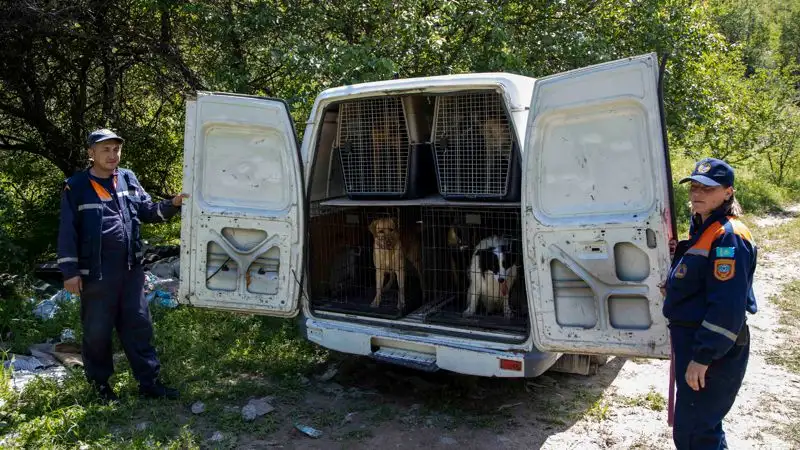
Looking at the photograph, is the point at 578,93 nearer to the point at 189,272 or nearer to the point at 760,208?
the point at 189,272

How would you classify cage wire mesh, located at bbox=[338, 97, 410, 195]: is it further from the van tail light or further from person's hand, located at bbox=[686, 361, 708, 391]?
person's hand, located at bbox=[686, 361, 708, 391]

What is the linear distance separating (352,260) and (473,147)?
157cm

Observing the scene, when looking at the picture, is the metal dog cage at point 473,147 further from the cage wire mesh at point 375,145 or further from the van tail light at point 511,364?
the van tail light at point 511,364

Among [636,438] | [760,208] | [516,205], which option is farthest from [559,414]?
[760,208]

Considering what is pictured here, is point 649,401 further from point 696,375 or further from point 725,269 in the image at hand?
point 725,269

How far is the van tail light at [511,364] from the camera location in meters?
3.78

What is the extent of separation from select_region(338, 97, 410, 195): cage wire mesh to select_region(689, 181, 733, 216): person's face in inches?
95.9

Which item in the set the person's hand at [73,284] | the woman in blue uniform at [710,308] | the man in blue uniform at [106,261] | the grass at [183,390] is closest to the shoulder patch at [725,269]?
the woman in blue uniform at [710,308]

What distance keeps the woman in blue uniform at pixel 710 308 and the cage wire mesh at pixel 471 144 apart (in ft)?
5.82

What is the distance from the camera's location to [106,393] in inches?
172

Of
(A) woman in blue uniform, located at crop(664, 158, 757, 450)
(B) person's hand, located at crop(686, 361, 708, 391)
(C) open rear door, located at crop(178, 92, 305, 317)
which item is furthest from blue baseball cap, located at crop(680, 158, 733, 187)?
(C) open rear door, located at crop(178, 92, 305, 317)

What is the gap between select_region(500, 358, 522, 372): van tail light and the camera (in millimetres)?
3781

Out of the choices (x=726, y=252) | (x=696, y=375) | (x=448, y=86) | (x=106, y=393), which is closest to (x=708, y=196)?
(x=726, y=252)

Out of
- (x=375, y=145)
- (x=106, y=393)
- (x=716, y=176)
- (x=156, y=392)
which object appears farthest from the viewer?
(x=375, y=145)
